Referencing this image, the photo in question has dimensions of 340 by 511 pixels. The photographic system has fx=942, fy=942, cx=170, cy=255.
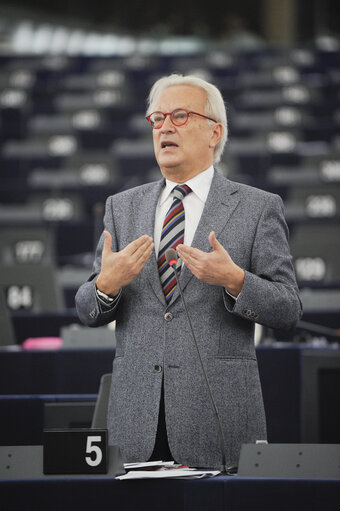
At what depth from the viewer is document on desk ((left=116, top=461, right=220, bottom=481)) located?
1.68 meters

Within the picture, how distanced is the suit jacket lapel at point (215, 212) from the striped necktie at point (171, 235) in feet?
0.12

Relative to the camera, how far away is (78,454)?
1.69m

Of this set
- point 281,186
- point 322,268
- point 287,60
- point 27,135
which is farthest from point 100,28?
point 322,268

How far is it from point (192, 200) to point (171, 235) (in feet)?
0.39

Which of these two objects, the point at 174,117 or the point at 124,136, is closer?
the point at 174,117

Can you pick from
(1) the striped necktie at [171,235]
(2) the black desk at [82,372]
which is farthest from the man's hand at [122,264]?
(2) the black desk at [82,372]

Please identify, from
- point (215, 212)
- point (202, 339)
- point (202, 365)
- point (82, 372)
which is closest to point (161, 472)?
point (202, 365)

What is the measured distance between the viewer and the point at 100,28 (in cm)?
1772

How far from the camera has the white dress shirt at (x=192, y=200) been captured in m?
2.16

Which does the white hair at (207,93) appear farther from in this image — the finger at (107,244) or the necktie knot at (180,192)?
the finger at (107,244)

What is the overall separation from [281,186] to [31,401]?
4657 millimetres

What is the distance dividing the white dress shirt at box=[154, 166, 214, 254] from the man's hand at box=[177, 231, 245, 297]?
0.72 ft

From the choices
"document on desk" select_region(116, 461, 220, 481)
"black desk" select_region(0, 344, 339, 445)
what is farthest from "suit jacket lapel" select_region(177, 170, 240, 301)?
"black desk" select_region(0, 344, 339, 445)

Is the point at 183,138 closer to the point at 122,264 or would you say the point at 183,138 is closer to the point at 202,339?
the point at 122,264
